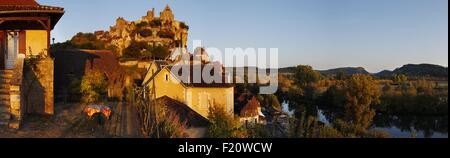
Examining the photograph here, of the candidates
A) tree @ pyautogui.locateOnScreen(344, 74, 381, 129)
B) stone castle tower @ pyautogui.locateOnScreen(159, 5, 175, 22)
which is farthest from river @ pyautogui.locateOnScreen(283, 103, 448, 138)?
stone castle tower @ pyautogui.locateOnScreen(159, 5, 175, 22)

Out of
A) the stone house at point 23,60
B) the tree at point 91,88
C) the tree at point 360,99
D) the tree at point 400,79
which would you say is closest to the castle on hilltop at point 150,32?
the tree at point 360,99

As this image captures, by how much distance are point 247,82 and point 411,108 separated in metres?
18.7

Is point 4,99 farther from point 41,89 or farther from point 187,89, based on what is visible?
point 187,89

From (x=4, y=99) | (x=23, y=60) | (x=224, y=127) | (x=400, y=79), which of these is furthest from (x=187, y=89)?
(x=400, y=79)

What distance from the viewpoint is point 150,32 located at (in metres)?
43.8

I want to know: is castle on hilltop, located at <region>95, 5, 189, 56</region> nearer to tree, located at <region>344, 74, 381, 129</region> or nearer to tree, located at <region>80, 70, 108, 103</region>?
tree, located at <region>344, 74, 381, 129</region>

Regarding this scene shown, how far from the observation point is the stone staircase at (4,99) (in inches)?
291

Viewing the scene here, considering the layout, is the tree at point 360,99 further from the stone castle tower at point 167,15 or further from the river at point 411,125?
the stone castle tower at point 167,15

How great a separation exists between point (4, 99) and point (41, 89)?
140 centimetres

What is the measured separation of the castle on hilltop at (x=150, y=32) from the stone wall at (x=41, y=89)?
2793cm

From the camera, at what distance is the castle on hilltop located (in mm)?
40438

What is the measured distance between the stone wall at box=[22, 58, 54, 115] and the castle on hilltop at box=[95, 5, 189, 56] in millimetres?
27934
